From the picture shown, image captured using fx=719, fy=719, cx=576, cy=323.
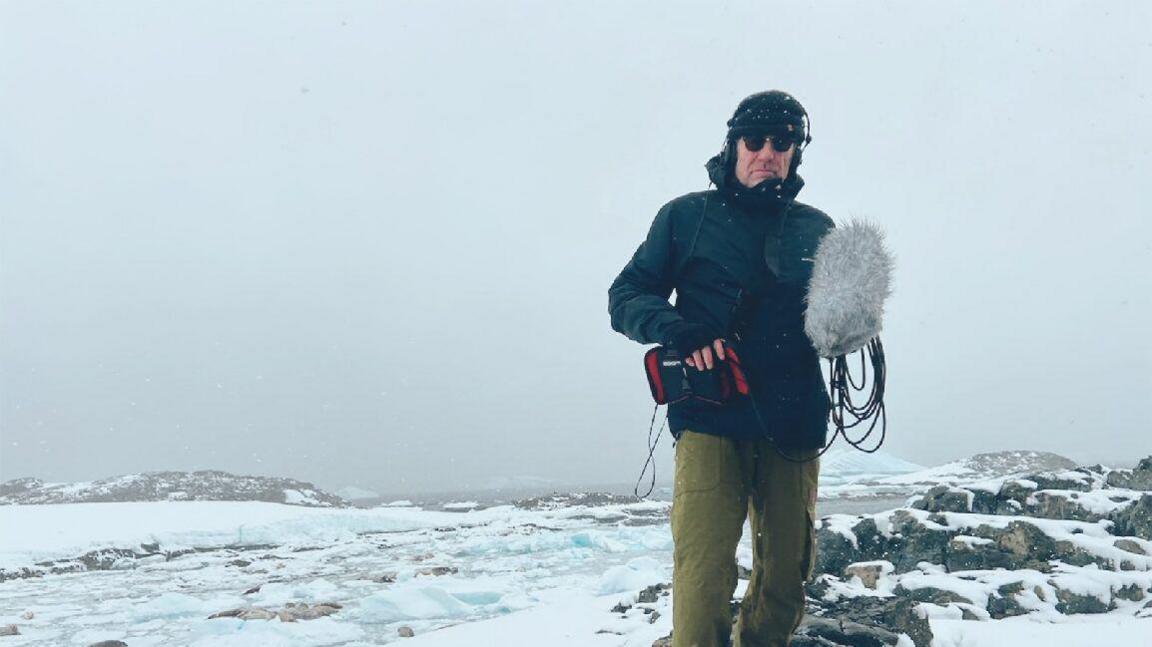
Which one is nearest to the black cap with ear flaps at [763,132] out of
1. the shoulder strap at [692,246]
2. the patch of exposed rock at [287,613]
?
the shoulder strap at [692,246]

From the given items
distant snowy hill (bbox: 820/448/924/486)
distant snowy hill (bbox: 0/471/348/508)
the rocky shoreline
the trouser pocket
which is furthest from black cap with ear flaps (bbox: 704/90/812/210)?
distant snowy hill (bbox: 820/448/924/486)

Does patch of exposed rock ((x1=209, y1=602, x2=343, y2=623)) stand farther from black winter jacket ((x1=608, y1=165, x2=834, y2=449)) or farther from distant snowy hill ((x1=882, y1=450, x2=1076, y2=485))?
distant snowy hill ((x1=882, y1=450, x2=1076, y2=485))

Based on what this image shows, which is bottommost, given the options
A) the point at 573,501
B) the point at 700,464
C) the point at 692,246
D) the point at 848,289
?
the point at 573,501

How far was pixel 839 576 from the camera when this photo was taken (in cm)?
675

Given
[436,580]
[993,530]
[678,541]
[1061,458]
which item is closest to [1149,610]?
[993,530]

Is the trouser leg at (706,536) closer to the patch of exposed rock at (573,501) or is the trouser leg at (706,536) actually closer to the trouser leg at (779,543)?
the trouser leg at (779,543)

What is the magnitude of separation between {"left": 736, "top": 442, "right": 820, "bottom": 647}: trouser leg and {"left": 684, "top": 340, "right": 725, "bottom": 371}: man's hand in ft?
1.22

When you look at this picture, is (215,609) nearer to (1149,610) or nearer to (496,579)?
(496,579)

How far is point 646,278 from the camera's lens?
98.3 inches

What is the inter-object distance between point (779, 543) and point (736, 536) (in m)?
0.22

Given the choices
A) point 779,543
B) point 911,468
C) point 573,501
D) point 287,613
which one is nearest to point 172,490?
point 573,501

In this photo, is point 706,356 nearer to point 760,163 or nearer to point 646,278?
point 646,278

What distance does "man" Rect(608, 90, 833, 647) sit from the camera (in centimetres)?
223

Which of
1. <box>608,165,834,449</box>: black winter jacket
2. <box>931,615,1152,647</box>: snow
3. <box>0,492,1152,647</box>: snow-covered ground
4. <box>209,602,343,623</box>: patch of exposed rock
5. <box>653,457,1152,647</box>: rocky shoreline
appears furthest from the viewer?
<box>209,602,343,623</box>: patch of exposed rock
